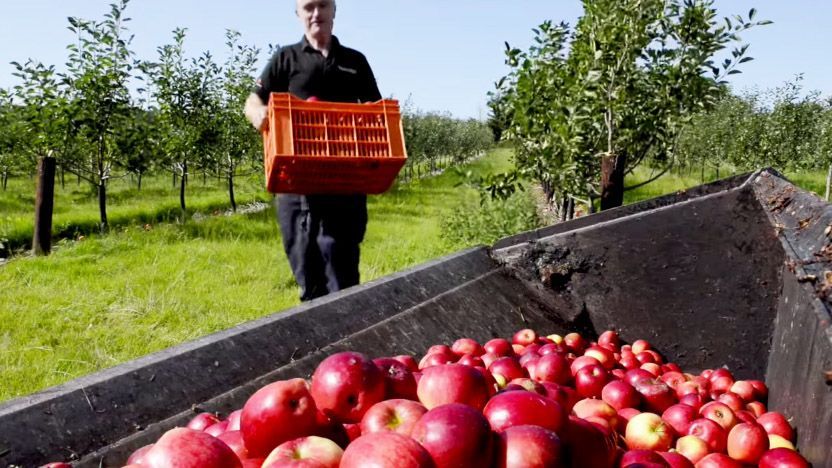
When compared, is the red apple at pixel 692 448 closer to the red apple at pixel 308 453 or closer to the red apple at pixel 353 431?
the red apple at pixel 353 431

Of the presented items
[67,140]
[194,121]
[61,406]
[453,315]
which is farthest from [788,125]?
[61,406]

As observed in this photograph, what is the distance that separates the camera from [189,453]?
111 cm

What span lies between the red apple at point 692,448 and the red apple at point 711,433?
4cm

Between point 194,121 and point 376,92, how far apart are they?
1185cm

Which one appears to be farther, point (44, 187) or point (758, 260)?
point (44, 187)

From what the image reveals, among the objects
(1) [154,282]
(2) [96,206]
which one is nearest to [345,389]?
(1) [154,282]

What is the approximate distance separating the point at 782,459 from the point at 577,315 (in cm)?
147

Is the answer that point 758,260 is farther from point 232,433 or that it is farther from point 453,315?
point 232,433

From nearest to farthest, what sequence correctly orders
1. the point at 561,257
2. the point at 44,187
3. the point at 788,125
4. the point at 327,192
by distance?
1. the point at 561,257
2. the point at 327,192
3. the point at 44,187
4. the point at 788,125

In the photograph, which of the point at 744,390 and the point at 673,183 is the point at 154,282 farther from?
the point at 673,183

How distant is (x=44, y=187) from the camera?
29.9ft

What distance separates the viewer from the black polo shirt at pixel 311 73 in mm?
3895

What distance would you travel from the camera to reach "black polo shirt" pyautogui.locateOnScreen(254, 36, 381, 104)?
12.8 feet

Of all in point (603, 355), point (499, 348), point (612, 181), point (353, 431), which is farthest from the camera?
point (612, 181)
